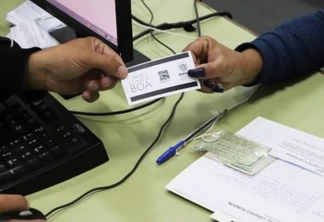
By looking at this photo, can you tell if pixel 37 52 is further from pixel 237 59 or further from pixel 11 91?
pixel 237 59

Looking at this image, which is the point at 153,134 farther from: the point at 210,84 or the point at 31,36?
the point at 31,36

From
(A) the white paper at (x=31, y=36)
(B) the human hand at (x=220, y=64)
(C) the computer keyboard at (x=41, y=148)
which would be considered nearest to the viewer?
(C) the computer keyboard at (x=41, y=148)

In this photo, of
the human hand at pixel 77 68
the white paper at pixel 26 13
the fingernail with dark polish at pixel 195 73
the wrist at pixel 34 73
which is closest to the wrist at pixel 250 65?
the fingernail with dark polish at pixel 195 73

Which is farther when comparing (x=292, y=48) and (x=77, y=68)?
(x=292, y=48)

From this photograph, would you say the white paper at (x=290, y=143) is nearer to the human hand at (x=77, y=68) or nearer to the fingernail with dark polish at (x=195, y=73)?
the fingernail with dark polish at (x=195, y=73)

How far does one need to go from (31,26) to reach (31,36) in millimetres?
48

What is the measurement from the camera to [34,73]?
96 cm

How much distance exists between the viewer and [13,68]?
3.08ft

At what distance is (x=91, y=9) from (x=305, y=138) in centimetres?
47

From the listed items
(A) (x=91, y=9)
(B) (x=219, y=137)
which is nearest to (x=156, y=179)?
(B) (x=219, y=137)

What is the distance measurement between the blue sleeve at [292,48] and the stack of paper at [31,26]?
18.6 inches

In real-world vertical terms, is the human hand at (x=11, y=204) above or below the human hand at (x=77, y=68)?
below

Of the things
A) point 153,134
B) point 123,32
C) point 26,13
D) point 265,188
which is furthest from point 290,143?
point 26,13

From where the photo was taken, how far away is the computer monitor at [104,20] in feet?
3.04
